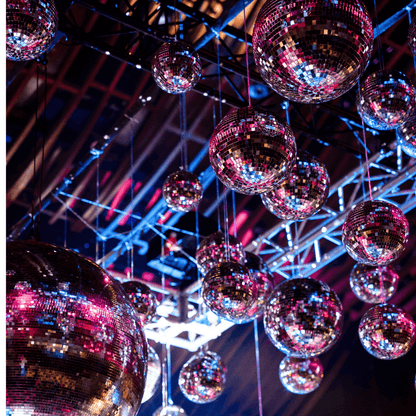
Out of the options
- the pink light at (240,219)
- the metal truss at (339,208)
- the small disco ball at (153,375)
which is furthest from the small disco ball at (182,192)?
the pink light at (240,219)

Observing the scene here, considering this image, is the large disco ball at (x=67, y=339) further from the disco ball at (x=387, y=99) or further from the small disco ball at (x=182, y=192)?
the small disco ball at (x=182, y=192)

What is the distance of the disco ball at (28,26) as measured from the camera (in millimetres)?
3082

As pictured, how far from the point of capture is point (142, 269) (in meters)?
9.74

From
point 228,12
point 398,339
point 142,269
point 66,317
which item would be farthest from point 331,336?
point 142,269

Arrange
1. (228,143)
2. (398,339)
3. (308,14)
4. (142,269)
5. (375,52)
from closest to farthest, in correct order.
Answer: (308,14)
(228,143)
(398,339)
(375,52)
(142,269)

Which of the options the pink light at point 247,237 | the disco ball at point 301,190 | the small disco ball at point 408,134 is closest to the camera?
the disco ball at point 301,190

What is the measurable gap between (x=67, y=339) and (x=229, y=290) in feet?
8.71

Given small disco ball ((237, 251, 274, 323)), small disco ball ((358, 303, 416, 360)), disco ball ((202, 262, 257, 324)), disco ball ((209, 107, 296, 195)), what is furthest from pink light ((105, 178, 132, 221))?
disco ball ((209, 107, 296, 195))

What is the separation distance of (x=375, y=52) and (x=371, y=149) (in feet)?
4.27

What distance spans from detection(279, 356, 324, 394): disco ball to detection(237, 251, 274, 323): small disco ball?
176 cm

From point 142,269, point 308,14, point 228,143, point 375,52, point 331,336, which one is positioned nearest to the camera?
point 308,14

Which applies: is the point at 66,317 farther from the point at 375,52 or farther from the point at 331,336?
the point at 375,52

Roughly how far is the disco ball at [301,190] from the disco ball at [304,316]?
478 millimetres

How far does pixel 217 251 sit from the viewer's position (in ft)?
16.8
